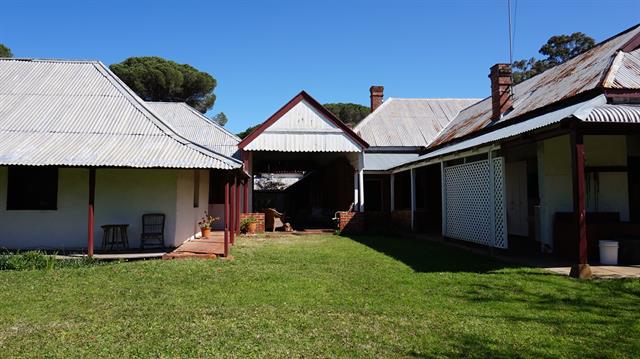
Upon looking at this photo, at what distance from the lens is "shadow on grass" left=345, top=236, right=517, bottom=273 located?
9172mm

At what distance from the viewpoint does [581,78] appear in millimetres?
11453

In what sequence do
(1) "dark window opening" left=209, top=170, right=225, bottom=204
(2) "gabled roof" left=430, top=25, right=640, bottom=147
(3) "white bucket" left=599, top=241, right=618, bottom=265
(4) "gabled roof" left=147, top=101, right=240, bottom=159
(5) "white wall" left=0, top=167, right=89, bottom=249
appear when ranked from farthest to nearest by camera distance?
(4) "gabled roof" left=147, top=101, right=240, bottom=159 → (1) "dark window opening" left=209, top=170, right=225, bottom=204 → (5) "white wall" left=0, top=167, right=89, bottom=249 → (2) "gabled roof" left=430, top=25, right=640, bottom=147 → (3) "white bucket" left=599, top=241, right=618, bottom=265

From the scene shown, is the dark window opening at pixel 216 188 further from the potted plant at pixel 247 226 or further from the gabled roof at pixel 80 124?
the gabled roof at pixel 80 124

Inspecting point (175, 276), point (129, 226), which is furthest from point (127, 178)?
point (175, 276)

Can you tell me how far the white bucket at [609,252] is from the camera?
911cm

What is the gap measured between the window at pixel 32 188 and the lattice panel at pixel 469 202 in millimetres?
10909

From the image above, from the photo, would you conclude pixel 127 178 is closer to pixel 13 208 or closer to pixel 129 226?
pixel 129 226

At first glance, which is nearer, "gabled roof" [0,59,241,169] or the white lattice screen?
"gabled roof" [0,59,241,169]

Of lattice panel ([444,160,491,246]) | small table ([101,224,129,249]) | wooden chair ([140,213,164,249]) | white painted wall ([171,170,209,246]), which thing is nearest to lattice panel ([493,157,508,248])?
lattice panel ([444,160,491,246])

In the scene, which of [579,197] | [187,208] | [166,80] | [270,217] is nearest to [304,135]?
[270,217]

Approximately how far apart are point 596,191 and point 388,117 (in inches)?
532

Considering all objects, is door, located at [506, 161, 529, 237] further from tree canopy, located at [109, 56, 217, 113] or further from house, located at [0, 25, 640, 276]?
tree canopy, located at [109, 56, 217, 113]

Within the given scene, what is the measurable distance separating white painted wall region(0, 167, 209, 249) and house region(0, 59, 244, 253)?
2 cm

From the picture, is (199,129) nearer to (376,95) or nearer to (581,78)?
(376,95)
